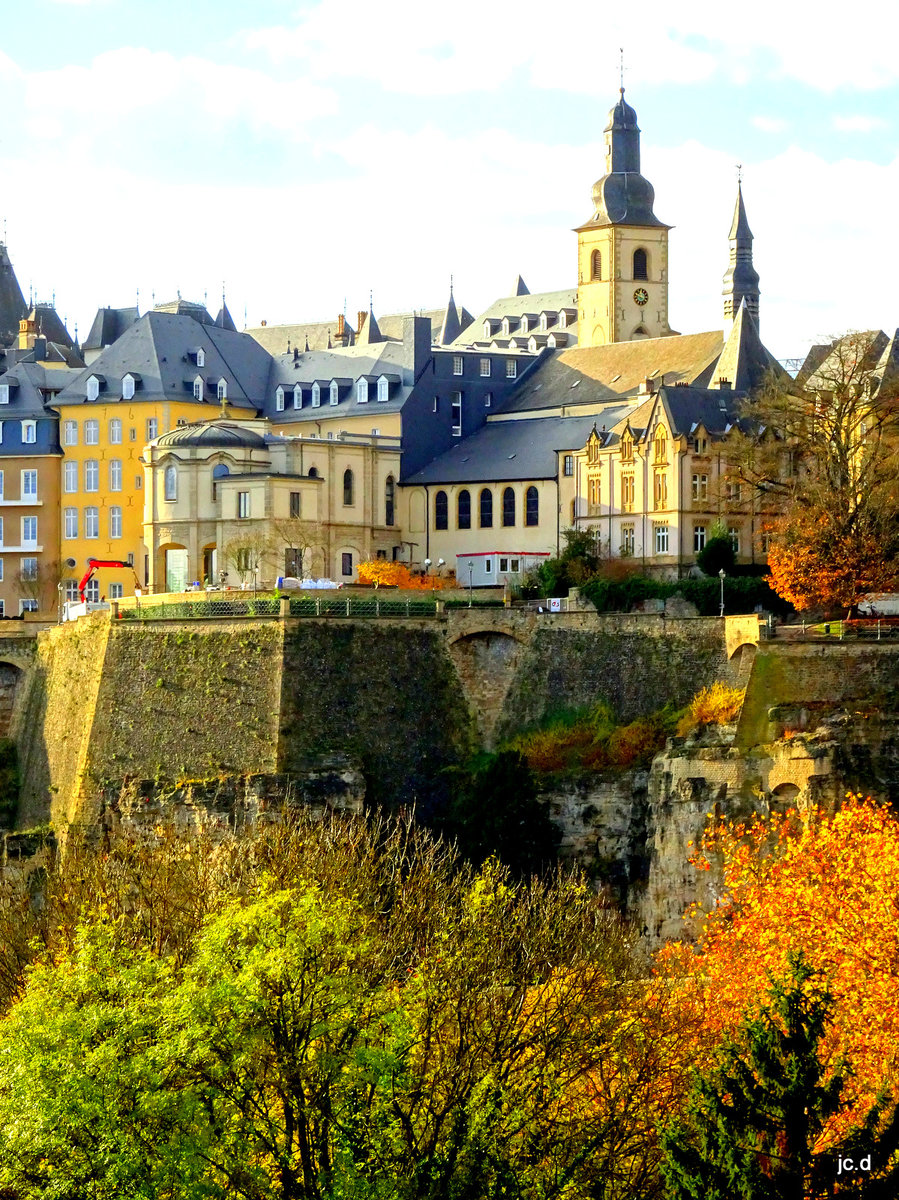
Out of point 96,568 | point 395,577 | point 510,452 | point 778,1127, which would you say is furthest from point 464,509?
point 778,1127

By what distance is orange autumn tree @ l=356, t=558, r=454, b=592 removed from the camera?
10269 cm

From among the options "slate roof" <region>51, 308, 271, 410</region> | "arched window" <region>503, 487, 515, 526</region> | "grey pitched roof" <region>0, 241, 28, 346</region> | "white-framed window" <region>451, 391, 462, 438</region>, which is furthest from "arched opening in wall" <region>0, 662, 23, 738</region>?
"grey pitched roof" <region>0, 241, 28, 346</region>

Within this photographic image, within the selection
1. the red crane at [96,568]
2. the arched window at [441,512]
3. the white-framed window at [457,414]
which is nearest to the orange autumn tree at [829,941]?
the arched window at [441,512]

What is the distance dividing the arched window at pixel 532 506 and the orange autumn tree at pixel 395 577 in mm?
4433

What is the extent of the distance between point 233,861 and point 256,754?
16.4 metres

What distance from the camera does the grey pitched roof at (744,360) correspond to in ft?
346

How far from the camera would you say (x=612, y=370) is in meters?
114

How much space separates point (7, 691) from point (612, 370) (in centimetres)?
3177

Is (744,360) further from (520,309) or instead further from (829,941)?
(829,941)

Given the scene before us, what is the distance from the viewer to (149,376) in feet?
387

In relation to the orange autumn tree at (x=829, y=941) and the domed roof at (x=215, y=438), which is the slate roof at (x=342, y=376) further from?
the orange autumn tree at (x=829, y=941)

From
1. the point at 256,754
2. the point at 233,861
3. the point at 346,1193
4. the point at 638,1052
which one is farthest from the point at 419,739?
the point at 346,1193

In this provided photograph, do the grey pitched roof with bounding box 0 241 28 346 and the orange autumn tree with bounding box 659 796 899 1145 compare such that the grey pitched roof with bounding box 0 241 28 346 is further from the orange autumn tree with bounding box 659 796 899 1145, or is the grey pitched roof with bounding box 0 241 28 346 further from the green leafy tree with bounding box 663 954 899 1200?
the green leafy tree with bounding box 663 954 899 1200

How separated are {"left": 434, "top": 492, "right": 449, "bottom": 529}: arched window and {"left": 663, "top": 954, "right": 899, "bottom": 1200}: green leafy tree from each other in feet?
215
